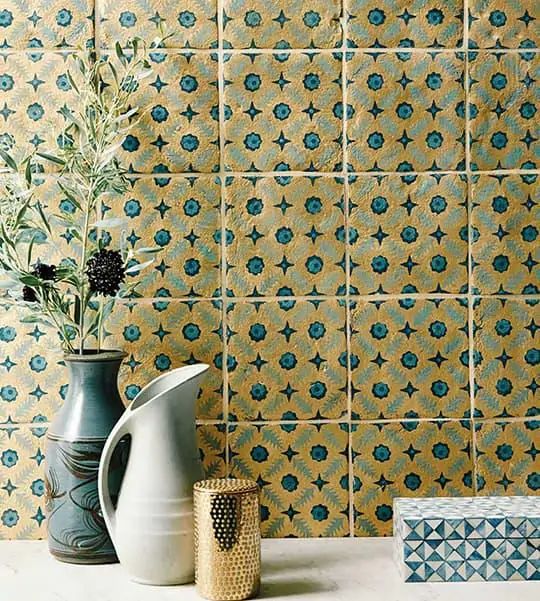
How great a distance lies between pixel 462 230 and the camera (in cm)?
115

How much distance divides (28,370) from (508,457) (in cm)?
59

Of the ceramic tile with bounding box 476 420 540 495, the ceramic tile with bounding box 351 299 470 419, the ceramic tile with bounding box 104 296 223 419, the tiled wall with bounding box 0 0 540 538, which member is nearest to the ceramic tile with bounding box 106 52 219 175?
the tiled wall with bounding box 0 0 540 538

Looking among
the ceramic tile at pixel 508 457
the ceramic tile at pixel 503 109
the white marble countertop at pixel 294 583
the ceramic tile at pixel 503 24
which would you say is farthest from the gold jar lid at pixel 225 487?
the ceramic tile at pixel 503 24

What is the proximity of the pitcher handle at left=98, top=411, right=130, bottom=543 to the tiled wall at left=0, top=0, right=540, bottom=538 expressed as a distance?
0.17 m

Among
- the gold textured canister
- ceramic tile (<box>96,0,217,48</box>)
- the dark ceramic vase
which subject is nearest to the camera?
the gold textured canister

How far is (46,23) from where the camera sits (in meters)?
1.14

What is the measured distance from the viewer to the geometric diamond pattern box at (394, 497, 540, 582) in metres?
0.99

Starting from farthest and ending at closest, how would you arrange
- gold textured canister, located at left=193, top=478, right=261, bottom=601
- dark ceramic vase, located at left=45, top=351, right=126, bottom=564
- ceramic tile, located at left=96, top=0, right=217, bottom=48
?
ceramic tile, located at left=96, top=0, right=217, bottom=48, dark ceramic vase, located at left=45, top=351, right=126, bottom=564, gold textured canister, located at left=193, top=478, right=261, bottom=601

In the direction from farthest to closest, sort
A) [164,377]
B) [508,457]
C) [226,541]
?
[508,457], [164,377], [226,541]

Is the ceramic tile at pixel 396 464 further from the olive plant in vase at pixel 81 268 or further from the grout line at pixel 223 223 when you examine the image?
the olive plant in vase at pixel 81 268

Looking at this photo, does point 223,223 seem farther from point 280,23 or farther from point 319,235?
point 280,23

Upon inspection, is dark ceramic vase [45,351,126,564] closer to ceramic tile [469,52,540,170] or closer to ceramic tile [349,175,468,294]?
ceramic tile [349,175,468,294]

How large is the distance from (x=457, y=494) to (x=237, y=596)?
13.7 inches

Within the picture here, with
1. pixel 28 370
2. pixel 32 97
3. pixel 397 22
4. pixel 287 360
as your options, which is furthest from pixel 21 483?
pixel 397 22
